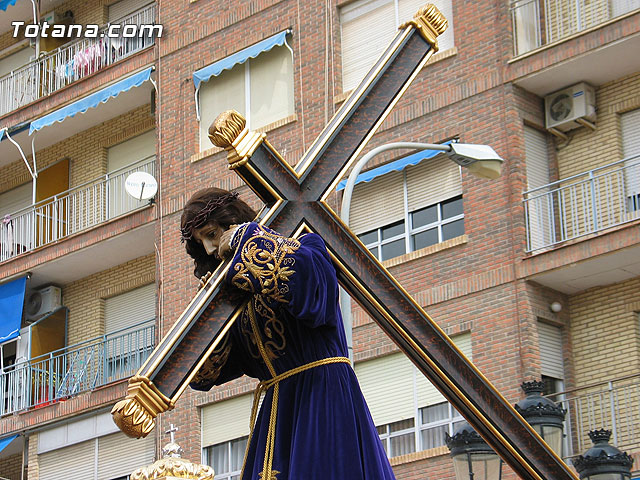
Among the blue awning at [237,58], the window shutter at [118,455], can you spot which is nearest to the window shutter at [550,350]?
the blue awning at [237,58]

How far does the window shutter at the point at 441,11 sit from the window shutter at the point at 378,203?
7.56ft

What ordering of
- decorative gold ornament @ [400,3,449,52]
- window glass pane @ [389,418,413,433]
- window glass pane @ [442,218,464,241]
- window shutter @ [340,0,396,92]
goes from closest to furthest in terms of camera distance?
decorative gold ornament @ [400,3,449,52], window glass pane @ [389,418,413,433], window glass pane @ [442,218,464,241], window shutter @ [340,0,396,92]

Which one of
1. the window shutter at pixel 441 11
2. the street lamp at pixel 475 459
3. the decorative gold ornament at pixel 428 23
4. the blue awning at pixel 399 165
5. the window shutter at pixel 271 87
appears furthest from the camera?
the window shutter at pixel 271 87

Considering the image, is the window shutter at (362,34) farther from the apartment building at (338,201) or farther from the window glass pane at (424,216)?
the window glass pane at (424,216)

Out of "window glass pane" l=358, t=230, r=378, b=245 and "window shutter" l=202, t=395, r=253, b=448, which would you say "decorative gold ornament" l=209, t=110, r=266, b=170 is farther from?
"window shutter" l=202, t=395, r=253, b=448

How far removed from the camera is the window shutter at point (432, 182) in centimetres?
2284

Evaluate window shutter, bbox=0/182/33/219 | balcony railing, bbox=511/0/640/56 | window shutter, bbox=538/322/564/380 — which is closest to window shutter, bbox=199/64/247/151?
balcony railing, bbox=511/0/640/56

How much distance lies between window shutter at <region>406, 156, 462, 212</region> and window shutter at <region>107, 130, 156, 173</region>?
7728mm

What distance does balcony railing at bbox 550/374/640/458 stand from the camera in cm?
2027

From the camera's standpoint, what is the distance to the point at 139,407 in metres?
5.57

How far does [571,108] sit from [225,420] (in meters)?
8.28

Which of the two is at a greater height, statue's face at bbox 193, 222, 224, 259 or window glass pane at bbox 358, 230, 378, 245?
window glass pane at bbox 358, 230, 378, 245

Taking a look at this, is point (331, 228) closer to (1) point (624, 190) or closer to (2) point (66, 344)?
(1) point (624, 190)

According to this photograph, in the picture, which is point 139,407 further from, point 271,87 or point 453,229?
point 271,87
